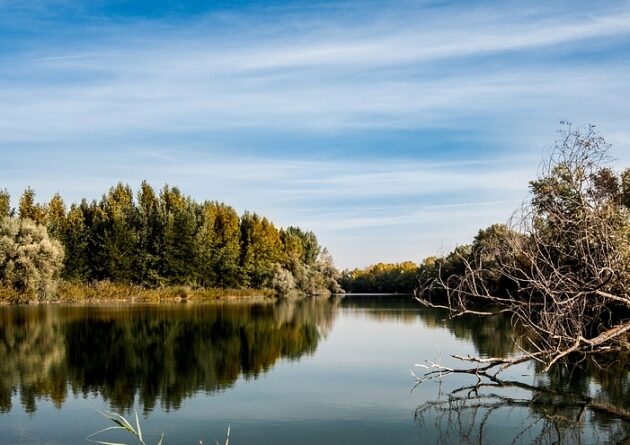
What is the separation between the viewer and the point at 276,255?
287ft

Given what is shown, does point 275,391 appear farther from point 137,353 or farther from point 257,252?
point 257,252

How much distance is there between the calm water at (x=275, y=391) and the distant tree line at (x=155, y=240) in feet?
101

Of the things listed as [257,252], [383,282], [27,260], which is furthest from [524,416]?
[383,282]

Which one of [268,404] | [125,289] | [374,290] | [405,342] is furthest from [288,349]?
[374,290]

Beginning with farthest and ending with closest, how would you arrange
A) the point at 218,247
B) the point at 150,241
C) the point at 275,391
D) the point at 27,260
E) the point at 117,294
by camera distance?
1. the point at 218,247
2. the point at 150,241
3. the point at 117,294
4. the point at 27,260
5. the point at 275,391

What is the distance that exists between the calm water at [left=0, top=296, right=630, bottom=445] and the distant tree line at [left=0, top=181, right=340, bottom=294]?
30.9 m

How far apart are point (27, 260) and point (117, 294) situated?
14.1 m

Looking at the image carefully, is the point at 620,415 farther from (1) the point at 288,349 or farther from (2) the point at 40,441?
(1) the point at 288,349

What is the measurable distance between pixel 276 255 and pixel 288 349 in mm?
60422

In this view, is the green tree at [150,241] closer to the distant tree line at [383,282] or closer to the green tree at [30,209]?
the green tree at [30,209]

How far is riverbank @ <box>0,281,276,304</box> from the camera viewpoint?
176 feet

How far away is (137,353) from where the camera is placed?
24.9 m

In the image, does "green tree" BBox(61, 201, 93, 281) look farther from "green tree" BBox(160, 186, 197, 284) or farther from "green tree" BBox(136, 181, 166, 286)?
"green tree" BBox(160, 186, 197, 284)

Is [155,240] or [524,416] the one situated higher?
[155,240]
